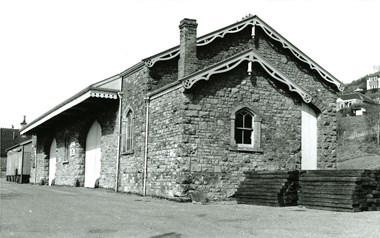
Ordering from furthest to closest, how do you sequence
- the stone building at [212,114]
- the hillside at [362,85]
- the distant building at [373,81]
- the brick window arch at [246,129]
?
the distant building at [373,81] < the hillside at [362,85] < the brick window arch at [246,129] < the stone building at [212,114]

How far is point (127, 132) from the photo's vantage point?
2091cm

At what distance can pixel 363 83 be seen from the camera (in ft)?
510

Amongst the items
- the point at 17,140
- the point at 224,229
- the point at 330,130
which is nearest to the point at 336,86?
the point at 330,130

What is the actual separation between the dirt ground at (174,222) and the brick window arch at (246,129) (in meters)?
4.37

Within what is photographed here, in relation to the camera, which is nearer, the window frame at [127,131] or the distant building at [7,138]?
the window frame at [127,131]

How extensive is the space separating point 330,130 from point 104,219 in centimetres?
1215

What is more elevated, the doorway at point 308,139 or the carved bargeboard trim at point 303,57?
the carved bargeboard trim at point 303,57

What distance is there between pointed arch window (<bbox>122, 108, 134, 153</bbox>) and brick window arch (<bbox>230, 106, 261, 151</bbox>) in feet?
17.1

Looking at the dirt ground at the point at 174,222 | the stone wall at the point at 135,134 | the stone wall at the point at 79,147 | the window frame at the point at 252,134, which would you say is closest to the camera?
the dirt ground at the point at 174,222

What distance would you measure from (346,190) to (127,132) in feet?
36.1

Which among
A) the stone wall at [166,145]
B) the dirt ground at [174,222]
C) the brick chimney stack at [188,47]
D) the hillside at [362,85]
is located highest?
the hillside at [362,85]

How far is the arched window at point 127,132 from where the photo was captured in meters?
20.6

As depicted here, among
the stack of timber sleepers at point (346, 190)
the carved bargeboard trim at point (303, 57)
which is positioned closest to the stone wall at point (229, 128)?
the carved bargeboard trim at point (303, 57)

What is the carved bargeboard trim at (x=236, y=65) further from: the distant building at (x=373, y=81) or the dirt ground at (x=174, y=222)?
the distant building at (x=373, y=81)
